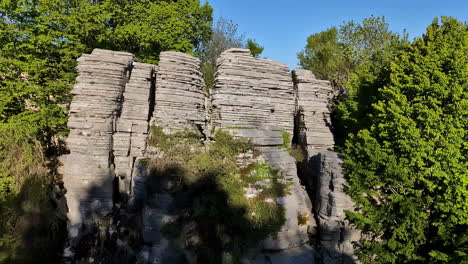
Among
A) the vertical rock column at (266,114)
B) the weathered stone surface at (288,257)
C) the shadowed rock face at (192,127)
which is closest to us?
the weathered stone surface at (288,257)

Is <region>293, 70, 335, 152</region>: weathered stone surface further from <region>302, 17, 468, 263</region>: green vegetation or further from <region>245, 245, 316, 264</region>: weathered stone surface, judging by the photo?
<region>245, 245, 316, 264</region>: weathered stone surface

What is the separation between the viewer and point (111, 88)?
8391 mm

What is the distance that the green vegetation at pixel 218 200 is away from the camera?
24.0 feet

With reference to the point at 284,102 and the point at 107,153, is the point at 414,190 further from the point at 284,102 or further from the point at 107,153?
the point at 107,153

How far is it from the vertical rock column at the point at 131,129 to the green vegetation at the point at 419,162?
722 cm

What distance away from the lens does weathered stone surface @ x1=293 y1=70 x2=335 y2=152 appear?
10.2 m

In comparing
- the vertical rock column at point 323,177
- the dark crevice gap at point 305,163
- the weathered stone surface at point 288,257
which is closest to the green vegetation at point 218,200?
the weathered stone surface at point 288,257

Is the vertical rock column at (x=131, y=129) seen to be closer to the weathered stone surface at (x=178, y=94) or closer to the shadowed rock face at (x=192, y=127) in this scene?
the shadowed rock face at (x=192, y=127)

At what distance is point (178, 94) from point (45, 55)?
6636 mm

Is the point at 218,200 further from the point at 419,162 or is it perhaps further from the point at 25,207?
the point at 419,162

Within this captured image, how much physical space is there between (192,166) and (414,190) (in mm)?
6712

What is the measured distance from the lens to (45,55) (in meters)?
10.6

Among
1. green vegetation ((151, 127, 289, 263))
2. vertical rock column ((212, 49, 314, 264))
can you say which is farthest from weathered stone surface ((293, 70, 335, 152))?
green vegetation ((151, 127, 289, 263))

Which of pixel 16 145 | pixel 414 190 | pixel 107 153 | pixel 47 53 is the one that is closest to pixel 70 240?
pixel 107 153
